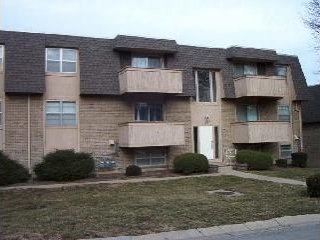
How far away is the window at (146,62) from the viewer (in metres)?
27.0

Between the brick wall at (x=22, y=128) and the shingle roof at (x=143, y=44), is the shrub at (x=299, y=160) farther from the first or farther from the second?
the brick wall at (x=22, y=128)

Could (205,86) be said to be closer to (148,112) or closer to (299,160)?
(148,112)

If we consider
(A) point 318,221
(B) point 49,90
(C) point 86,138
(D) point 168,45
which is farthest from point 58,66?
(A) point 318,221

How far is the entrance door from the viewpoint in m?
28.4

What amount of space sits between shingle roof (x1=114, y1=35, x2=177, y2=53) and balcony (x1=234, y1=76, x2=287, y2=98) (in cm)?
467

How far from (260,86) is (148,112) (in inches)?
273

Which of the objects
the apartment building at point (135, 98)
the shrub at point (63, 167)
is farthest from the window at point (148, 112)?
the shrub at point (63, 167)

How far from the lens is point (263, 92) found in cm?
2877

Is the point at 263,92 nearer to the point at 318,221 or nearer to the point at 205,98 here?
the point at 205,98

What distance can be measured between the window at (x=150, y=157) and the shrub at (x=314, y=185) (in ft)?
42.1

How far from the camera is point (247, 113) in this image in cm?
3031

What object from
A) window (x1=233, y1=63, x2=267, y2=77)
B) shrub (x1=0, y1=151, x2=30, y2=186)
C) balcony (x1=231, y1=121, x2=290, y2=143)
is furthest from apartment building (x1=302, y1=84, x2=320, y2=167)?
shrub (x1=0, y1=151, x2=30, y2=186)

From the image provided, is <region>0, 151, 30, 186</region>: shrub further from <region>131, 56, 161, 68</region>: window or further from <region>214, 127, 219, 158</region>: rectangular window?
<region>214, 127, 219, 158</region>: rectangular window

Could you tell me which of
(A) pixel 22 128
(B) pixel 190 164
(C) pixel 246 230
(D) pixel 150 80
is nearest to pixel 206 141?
(B) pixel 190 164
